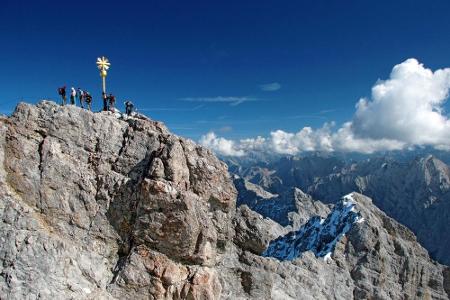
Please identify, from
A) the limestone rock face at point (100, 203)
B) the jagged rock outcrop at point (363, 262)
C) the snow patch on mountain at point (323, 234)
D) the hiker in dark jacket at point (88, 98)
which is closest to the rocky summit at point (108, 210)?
the limestone rock face at point (100, 203)

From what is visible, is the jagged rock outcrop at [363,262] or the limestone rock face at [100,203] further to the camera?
the jagged rock outcrop at [363,262]

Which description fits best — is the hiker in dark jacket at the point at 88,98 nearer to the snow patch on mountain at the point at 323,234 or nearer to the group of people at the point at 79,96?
the group of people at the point at 79,96

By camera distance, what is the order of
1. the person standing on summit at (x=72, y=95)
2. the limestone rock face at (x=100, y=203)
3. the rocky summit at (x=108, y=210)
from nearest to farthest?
the rocky summit at (x=108, y=210) → the limestone rock face at (x=100, y=203) → the person standing on summit at (x=72, y=95)

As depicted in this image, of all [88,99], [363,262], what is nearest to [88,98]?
[88,99]

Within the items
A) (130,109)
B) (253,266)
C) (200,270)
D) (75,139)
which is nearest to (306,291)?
(253,266)

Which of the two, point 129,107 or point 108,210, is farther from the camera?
point 129,107

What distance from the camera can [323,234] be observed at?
158750 mm

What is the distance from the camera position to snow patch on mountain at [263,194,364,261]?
148m

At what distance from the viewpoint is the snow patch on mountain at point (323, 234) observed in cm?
14750

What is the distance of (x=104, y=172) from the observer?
4141 cm

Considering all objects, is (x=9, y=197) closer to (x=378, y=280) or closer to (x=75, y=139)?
(x=75, y=139)

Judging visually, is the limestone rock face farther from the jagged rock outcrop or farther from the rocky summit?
the jagged rock outcrop

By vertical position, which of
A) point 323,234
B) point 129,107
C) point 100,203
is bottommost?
point 323,234

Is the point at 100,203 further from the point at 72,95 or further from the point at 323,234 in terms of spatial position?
the point at 323,234
